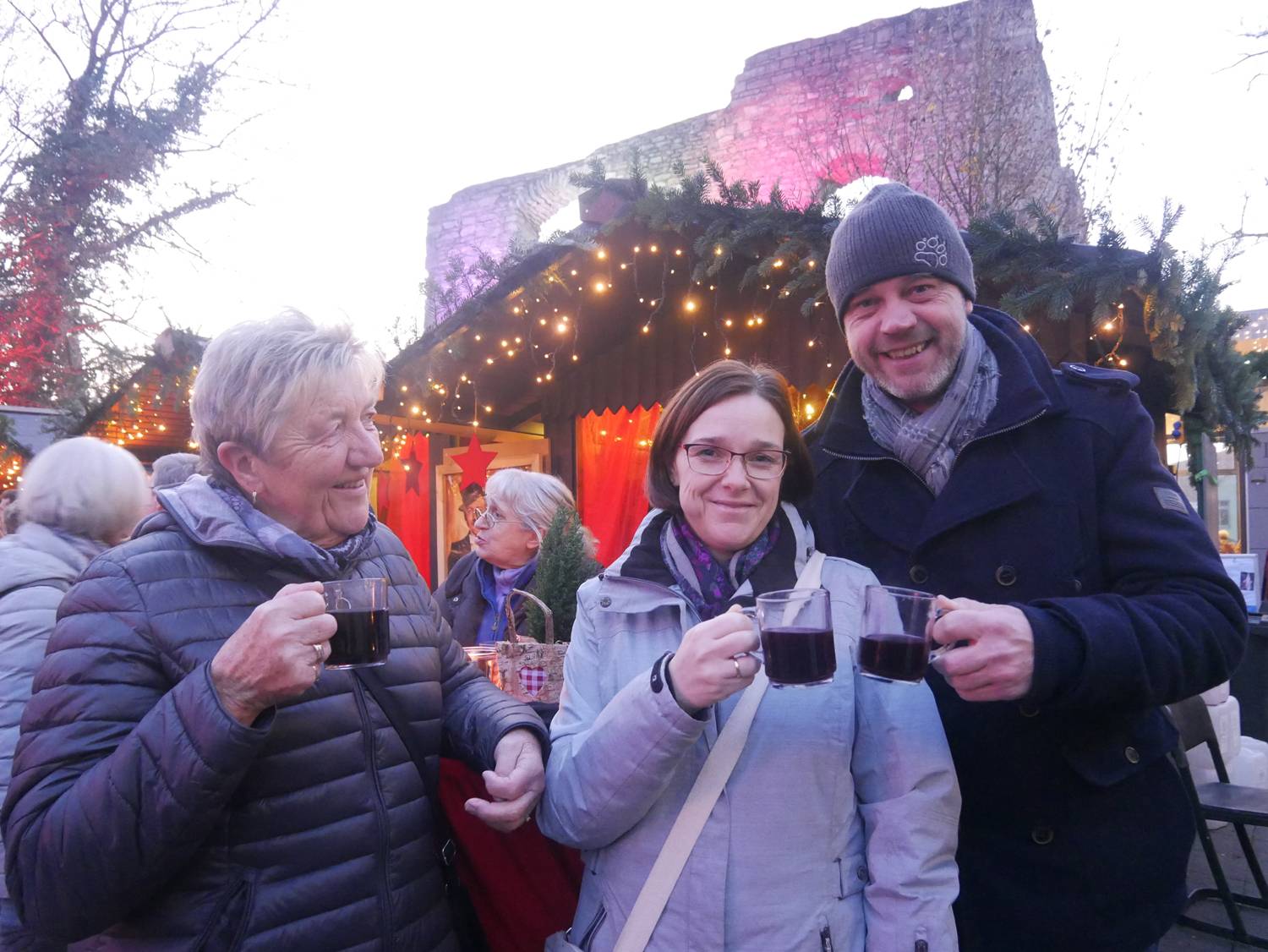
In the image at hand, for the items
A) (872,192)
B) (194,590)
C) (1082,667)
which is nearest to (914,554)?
(1082,667)

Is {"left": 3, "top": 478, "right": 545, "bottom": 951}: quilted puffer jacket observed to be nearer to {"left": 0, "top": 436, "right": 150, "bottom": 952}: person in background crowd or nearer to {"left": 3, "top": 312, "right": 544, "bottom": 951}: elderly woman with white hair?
{"left": 3, "top": 312, "right": 544, "bottom": 951}: elderly woman with white hair

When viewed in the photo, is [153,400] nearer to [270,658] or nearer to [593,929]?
[270,658]

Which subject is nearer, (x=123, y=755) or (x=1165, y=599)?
(x=123, y=755)

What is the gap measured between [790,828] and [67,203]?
16.3 meters

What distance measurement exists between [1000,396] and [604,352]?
19.2 ft

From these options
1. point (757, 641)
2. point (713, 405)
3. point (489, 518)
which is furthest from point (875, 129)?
point (757, 641)

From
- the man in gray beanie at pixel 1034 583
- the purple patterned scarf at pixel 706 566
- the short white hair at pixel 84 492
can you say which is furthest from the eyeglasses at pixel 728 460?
the short white hair at pixel 84 492

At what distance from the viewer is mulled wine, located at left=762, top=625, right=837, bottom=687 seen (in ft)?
4.79

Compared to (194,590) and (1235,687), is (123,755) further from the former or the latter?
(1235,687)

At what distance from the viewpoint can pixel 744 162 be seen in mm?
16531

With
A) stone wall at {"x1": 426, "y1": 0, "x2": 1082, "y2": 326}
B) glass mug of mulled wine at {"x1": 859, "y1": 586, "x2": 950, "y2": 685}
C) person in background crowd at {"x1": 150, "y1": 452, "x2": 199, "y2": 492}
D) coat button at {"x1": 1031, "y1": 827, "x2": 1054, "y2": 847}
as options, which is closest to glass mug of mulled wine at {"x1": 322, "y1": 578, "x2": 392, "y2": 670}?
glass mug of mulled wine at {"x1": 859, "y1": 586, "x2": 950, "y2": 685}

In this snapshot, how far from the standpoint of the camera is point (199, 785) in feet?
4.27

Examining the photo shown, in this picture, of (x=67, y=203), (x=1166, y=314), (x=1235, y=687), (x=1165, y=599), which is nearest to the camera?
(x=1165, y=599)

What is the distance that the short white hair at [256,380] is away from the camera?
1.65 meters
